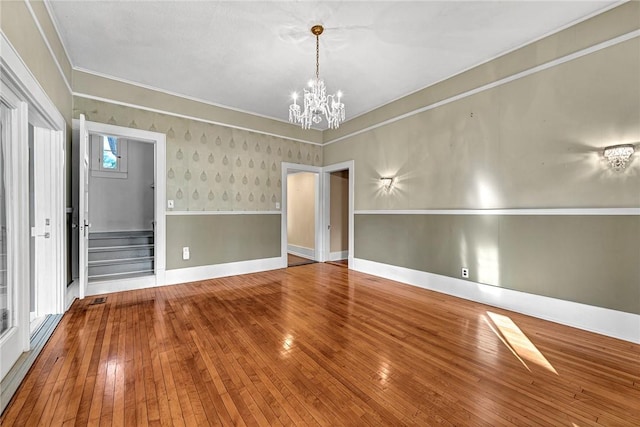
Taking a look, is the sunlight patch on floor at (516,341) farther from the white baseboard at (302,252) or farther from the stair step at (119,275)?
the stair step at (119,275)

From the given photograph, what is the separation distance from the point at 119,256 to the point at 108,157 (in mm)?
2450

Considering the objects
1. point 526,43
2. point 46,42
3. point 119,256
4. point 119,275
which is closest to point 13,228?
point 46,42

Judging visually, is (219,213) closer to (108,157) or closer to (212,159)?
(212,159)

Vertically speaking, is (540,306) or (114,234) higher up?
(114,234)

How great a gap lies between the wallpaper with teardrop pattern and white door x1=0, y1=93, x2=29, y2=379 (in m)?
1.95

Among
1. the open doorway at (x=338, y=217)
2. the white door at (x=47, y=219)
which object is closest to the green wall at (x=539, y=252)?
the open doorway at (x=338, y=217)

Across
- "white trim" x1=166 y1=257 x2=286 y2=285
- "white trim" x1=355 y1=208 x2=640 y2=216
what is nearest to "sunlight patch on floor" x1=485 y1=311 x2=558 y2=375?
"white trim" x1=355 y1=208 x2=640 y2=216

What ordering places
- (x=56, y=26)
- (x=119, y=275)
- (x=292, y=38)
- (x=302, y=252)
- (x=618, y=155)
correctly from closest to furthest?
(x=618, y=155), (x=56, y=26), (x=292, y=38), (x=119, y=275), (x=302, y=252)

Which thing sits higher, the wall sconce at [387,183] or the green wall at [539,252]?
the wall sconce at [387,183]

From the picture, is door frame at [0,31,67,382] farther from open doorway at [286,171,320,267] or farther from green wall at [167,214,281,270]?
open doorway at [286,171,320,267]

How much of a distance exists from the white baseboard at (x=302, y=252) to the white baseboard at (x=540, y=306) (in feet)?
8.42

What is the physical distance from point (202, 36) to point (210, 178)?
2283mm

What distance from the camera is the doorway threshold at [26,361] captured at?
1.69m

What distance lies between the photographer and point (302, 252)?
22.9 ft
